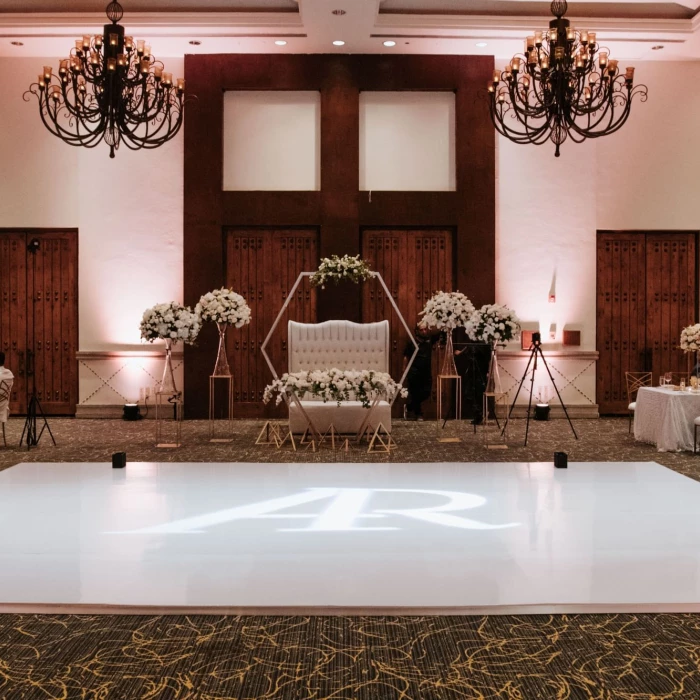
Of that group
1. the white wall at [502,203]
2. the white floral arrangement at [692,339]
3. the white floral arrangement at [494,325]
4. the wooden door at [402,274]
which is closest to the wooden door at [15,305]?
the white wall at [502,203]

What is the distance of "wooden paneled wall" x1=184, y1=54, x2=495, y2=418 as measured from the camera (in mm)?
11508

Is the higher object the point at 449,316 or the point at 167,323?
the point at 449,316

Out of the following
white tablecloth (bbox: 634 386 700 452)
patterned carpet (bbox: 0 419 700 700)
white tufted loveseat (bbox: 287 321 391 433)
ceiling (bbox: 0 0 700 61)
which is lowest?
patterned carpet (bbox: 0 419 700 700)

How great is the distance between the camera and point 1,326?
11828 mm

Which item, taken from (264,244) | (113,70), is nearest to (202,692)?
(113,70)

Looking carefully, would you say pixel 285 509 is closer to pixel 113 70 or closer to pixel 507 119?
pixel 113 70

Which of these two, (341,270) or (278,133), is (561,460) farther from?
(278,133)

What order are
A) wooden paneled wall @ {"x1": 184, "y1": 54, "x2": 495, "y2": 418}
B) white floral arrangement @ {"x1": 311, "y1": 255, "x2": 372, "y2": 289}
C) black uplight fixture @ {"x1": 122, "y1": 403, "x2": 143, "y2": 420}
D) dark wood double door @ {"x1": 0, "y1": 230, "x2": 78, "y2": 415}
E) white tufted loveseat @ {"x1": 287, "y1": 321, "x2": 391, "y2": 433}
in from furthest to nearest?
1. dark wood double door @ {"x1": 0, "y1": 230, "x2": 78, "y2": 415}
2. wooden paneled wall @ {"x1": 184, "y1": 54, "x2": 495, "y2": 418}
3. black uplight fixture @ {"x1": 122, "y1": 403, "x2": 143, "y2": 420}
4. white floral arrangement @ {"x1": 311, "y1": 255, "x2": 372, "y2": 289}
5. white tufted loveseat @ {"x1": 287, "y1": 321, "x2": 391, "y2": 433}

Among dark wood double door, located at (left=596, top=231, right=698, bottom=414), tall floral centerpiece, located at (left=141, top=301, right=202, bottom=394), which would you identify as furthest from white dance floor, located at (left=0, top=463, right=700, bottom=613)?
dark wood double door, located at (left=596, top=231, right=698, bottom=414)

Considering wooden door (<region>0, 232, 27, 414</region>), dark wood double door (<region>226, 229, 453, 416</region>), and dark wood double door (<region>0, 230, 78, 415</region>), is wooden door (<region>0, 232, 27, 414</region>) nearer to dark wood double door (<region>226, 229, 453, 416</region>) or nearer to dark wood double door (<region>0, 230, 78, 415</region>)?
dark wood double door (<region>0, 230, 78, 415</region>)

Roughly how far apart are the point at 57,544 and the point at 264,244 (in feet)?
25.4

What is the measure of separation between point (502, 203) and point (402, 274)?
1949mm

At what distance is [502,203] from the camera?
1170 centimetres

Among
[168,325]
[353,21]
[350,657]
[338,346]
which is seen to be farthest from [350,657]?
[353,21]
